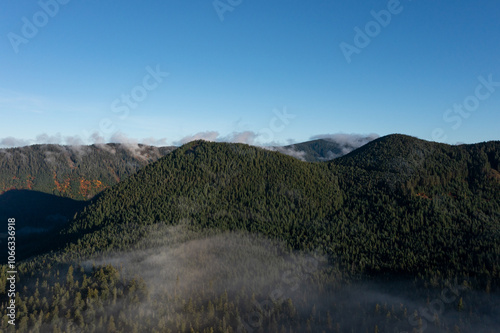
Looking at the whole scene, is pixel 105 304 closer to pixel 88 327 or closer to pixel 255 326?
pixel 88 327

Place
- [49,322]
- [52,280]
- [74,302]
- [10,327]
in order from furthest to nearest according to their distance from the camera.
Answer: [52,280] < [74,302] < [49,322] < [10,327]

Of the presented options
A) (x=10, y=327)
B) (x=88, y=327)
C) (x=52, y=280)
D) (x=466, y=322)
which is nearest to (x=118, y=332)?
(x=88, y=327)

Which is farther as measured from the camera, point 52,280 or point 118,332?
point 52,280

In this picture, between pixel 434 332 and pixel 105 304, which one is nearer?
pixel 105 304

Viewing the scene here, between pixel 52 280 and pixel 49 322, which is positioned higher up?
pixel 52 280

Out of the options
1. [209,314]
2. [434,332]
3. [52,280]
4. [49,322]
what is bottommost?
[434,332]

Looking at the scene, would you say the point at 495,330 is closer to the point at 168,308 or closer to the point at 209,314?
the point at 209,314

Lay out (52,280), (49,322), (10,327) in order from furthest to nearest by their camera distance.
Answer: (52,280), (49,322), (10,327)

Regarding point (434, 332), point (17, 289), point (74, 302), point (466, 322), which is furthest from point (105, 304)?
point (466, 322)

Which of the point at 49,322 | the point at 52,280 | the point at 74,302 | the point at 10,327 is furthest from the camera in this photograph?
the point at 52,280
